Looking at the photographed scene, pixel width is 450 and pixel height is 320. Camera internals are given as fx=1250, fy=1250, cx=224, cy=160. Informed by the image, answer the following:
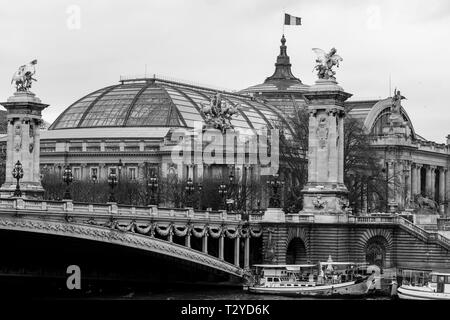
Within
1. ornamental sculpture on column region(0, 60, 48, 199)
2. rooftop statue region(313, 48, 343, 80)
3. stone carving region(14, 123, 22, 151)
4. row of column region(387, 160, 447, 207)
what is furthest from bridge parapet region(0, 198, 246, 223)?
row of column region(387, 160, 447, 207)

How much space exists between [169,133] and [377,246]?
4905 centimetres

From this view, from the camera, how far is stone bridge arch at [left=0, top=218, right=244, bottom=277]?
49.3 meters

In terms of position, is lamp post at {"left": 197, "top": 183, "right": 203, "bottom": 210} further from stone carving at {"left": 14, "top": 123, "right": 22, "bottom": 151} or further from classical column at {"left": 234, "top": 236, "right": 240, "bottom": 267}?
classical column at {"left": 234, "top": 236, "right": 240, "bottom": 267}

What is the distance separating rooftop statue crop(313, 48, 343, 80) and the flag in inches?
751

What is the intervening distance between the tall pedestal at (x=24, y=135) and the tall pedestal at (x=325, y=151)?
1751 centimetres

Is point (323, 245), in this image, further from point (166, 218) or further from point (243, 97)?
point (243, 97)

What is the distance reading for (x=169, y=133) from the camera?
114938 mm

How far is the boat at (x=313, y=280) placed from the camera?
5916cm

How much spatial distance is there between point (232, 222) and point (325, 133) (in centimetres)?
835

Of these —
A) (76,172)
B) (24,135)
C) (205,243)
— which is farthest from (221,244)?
(76,172)

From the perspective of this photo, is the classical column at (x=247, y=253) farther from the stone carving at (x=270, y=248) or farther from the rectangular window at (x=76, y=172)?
the rectangular window at (x=76, y=172)

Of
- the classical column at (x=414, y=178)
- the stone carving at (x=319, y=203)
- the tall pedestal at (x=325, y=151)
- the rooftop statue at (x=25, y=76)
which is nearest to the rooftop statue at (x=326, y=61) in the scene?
the tall pedestal at (x=325, y=151)

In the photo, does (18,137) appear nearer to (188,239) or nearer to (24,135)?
(24,135)
